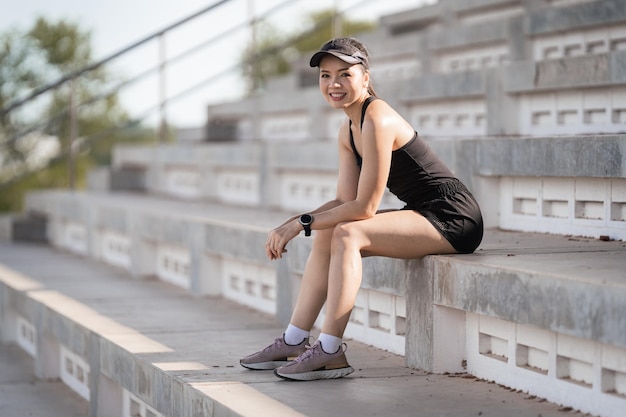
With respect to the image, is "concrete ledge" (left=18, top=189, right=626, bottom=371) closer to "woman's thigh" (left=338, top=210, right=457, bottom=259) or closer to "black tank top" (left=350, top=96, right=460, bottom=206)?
"woman's thigh" (left=338, top=210, right=457, bottom=259)

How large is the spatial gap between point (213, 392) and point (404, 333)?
90 cm

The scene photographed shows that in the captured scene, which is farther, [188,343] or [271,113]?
[271,113]

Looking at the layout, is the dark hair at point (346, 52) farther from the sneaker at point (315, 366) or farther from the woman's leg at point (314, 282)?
the sneaker at point (315, 366)

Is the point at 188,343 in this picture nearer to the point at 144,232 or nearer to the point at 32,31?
the point at 144,232

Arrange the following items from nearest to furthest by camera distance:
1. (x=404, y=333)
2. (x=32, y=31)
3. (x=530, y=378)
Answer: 1. (x=530, y=378)
2. (x=404, y=333)
3. (x=32, y=31)

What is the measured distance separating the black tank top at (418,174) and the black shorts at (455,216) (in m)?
0.02

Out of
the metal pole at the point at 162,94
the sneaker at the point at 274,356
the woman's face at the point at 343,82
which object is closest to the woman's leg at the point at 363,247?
the sneaker at the point at 274,356

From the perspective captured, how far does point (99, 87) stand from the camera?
1645cm

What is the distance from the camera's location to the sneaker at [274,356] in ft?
12.1

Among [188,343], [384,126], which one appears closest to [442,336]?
[384,126]

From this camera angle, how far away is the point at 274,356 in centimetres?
370

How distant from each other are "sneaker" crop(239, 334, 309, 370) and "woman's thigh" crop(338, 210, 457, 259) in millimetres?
383

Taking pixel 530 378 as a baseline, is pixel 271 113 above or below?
above

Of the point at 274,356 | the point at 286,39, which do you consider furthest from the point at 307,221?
the point at 286,39
